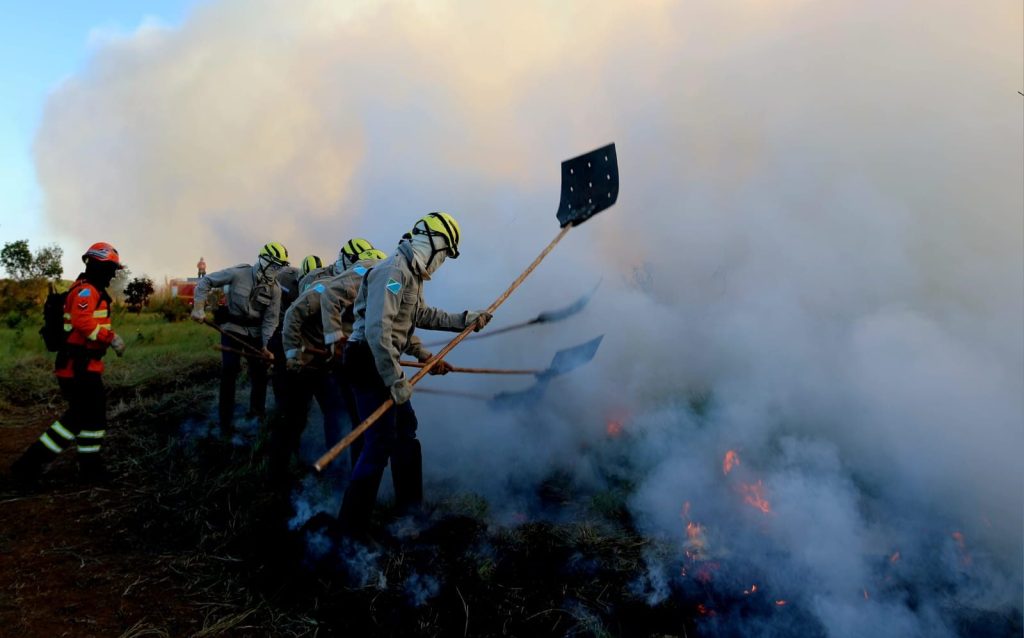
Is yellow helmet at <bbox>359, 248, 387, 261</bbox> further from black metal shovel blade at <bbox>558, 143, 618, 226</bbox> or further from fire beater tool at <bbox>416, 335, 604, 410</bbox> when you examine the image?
black metal shovel blade at <bbox>558, 143, 618, 226</bbox>

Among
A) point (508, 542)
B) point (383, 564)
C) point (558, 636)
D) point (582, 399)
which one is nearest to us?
point (558, 636)

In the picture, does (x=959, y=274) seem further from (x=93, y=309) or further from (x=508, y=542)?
(x=93, y=309)

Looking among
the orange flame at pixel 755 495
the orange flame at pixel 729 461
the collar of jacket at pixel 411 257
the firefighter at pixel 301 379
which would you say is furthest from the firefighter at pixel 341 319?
the orange flame at pixel 755 495

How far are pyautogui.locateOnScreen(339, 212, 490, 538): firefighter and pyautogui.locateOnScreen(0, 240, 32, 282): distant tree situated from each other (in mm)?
17955

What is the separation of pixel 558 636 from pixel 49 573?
10.2ft

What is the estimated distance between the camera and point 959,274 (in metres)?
5.23

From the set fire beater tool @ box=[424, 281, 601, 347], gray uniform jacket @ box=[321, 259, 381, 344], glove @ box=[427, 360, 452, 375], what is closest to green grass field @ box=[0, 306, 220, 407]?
gray uniform jacket @ box=[321, 259, 381, 344]

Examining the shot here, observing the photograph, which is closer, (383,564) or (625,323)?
(383,564)

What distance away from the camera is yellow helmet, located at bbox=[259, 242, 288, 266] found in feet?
21.6

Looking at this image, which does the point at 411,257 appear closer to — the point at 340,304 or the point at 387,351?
the point at 387,351

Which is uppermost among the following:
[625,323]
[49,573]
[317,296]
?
[317,296]

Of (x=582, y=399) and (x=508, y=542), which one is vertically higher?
(x=582, y=399)

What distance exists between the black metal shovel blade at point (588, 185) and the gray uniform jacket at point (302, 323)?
2.19 metres

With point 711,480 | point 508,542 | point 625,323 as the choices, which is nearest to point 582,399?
point 625,323
